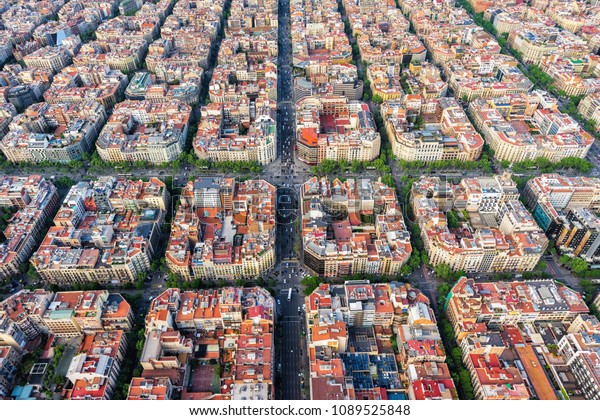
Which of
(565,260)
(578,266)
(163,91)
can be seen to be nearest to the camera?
(578,266)

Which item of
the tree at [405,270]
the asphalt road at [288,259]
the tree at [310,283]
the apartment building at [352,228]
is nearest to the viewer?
the asphalt road at [288,259]

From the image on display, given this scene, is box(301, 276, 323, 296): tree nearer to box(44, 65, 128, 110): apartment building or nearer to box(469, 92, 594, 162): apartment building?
box(469, 92, 594, 162): apartment building

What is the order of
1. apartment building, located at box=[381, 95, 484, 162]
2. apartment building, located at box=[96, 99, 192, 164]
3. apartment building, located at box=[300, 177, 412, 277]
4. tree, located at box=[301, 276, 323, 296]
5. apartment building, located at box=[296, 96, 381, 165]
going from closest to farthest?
tree, located at box=[301, 276, 323, 296]
apartment building, located at box=[300, 177, 412, 277]
apartment building, located at box=[296, 96, 381, 165]
apartment building, located at box=[381, 95, 484, 162]
apartment building, located at box=[96, 99, 192, 164]

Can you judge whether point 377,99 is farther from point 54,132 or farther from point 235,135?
point 54,132

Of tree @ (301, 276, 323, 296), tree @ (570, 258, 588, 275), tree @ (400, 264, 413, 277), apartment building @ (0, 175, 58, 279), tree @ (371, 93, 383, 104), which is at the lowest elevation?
apartment building @ (0, 175, 58, 279)

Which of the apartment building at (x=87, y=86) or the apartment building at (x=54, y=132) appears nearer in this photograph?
the apartment building at (x=54, y=132)

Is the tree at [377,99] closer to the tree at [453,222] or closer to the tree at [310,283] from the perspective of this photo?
the tree at [453,222]

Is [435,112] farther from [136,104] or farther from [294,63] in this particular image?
[136,104]

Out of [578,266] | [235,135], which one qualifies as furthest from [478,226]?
[235,135]

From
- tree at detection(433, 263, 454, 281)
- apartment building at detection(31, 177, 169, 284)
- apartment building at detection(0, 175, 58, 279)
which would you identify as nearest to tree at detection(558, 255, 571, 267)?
tree at detection(433, 263, 454, 281)

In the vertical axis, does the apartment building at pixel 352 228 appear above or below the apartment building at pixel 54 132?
above

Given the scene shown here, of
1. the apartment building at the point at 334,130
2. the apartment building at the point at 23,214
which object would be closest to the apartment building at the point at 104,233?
the apartment building at the point at 23,214
